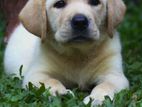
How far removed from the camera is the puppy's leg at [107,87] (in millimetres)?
5508

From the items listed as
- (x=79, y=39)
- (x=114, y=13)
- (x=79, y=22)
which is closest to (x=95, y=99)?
(x=79, y=39)

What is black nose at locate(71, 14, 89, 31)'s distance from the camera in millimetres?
5566

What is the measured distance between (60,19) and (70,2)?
215mm

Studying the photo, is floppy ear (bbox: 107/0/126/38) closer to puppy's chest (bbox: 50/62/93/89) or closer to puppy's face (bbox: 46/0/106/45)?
puppy's face (bbox: 46/0/106/45)

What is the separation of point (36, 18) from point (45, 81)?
65cm

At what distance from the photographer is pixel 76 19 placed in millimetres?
5574

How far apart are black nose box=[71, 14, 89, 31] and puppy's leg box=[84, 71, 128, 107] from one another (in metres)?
0.59

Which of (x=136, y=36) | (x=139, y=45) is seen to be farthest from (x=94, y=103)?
(x=136, y=36)

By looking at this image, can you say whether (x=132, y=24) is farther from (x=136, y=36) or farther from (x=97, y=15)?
(x=97, y=15)

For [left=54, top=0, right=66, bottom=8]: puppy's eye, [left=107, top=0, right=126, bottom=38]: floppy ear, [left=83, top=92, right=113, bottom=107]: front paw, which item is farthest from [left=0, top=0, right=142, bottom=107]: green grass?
[left=54, top=0, right=66, bottom=8]: puppy's eye

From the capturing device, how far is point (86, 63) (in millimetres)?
6160

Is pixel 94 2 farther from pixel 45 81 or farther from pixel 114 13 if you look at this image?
pixel 45 81

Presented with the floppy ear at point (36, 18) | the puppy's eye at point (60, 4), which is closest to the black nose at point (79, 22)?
the puppy's eye at point (60, 4)

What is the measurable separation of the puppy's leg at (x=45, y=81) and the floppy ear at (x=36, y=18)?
379 mm
